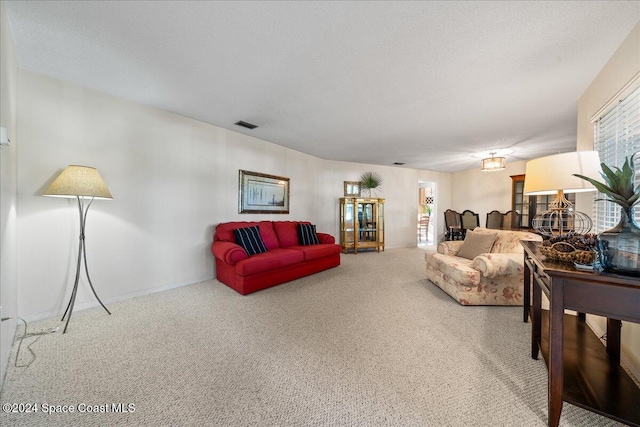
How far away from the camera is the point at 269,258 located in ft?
10.1

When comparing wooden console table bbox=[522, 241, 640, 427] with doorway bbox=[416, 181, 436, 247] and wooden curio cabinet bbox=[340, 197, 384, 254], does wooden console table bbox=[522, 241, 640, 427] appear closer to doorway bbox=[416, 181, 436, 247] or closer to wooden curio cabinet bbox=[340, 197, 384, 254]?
wooden curio cabinet bbox=[340, 197, 384, 254]

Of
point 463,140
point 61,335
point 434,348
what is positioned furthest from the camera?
point 463,140

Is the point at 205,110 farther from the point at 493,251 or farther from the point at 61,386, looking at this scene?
the point at 493,251

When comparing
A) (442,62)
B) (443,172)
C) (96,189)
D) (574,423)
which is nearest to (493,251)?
(574,423)

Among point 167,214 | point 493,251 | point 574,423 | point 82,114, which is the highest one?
point 82,114

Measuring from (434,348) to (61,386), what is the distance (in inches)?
95.8

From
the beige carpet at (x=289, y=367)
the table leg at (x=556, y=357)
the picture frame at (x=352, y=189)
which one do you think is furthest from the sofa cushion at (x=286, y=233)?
the table leg at (x=556, y=357)

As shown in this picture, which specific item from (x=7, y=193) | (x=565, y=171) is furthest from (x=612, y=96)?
(x=7, y=193)

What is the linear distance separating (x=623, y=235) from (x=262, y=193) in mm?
4030

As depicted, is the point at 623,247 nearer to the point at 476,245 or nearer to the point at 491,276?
the point at 491,276

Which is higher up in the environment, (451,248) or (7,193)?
(7,193)

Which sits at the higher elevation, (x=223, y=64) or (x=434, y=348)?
(x=223, y=64)

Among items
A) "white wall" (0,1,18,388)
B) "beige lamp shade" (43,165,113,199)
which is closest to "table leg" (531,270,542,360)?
"white wall" (0,1,18,388)

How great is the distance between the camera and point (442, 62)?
6.36 feet
